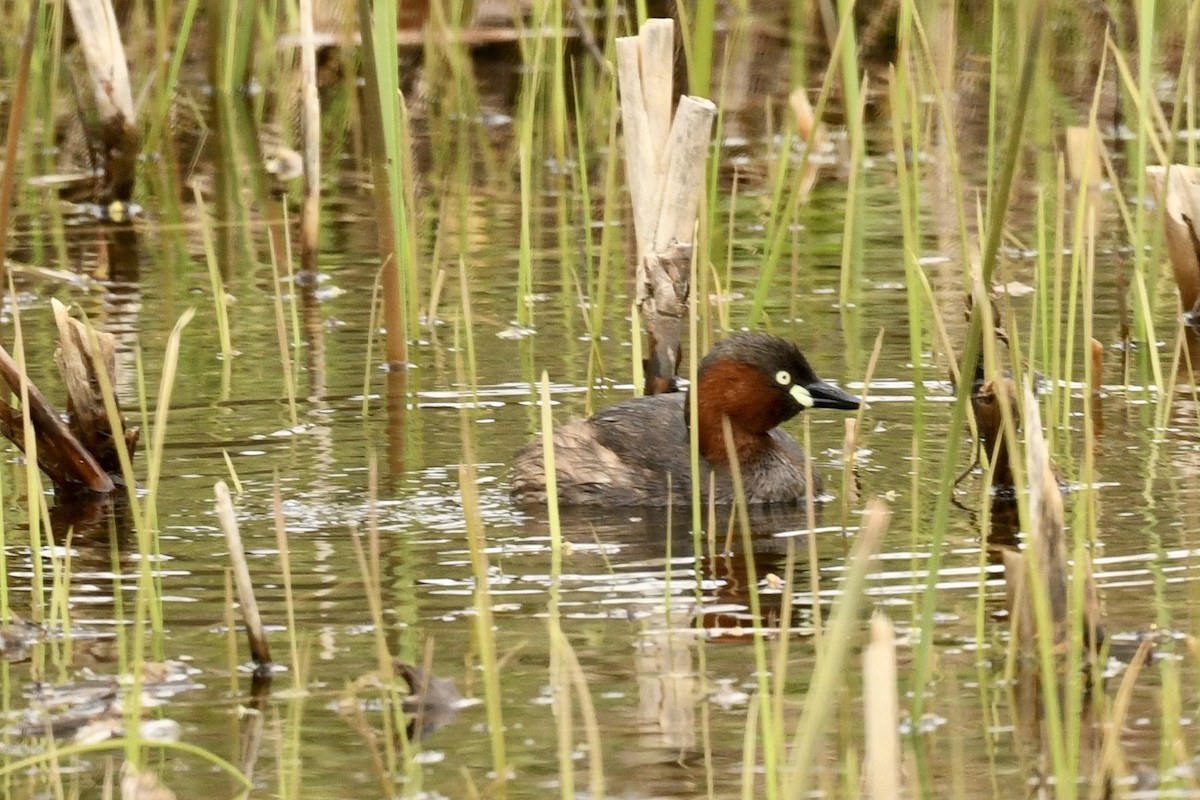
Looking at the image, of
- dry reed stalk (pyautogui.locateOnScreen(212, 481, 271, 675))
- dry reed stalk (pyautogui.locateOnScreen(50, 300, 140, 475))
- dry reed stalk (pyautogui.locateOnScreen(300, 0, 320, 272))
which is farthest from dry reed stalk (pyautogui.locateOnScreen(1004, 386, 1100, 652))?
dry reed stalk (pyautogui.locateOnScreen(300, 0, 320, 272))

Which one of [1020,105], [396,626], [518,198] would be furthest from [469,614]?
[518,198]

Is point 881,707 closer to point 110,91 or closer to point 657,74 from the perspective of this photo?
point 657,74

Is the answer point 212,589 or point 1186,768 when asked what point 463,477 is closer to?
point 1186,768

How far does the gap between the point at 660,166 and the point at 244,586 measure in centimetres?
273

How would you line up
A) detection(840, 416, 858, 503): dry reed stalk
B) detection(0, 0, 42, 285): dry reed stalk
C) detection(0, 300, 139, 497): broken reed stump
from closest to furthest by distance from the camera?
detection(0, 0, 42, 285): dry reed stalk < detection(840, 416, 858, 503): dry reed stalk < detection(0, 300, 139, 497): broken reed stump

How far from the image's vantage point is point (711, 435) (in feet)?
21.7

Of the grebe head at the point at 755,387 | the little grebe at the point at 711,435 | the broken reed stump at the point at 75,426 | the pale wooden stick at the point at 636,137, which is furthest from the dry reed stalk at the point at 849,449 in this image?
the broken reed stump at the point at 75,426

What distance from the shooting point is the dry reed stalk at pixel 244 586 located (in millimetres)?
4129

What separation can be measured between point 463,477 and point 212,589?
63.9 inches

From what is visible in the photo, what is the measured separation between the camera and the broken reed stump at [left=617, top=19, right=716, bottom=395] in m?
6.39

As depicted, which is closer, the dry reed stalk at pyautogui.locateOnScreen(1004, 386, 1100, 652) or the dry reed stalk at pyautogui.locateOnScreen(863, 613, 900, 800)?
the dry reed stalk at pyautogui.locateOnScreen(863, 613, 900, 800)

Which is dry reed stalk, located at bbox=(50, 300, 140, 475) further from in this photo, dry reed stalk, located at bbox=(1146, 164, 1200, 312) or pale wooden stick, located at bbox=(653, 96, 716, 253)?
dry reed stalk, located at bbox=(1146, 164, 1200, 312)

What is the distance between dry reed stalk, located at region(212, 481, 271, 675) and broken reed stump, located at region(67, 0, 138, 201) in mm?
5436

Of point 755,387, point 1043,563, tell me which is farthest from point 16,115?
point 755,387
